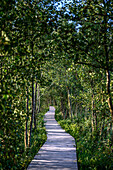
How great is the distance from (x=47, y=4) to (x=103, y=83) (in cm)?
601

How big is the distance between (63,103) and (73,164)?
79.3ft

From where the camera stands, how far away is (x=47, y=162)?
8.88 meters

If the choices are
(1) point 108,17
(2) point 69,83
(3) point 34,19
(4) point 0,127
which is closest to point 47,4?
(3) point 34,19

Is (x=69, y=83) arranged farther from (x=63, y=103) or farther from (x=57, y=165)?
(x=57, y=165)

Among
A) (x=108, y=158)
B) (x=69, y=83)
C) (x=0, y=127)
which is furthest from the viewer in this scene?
(x=69, y=83)

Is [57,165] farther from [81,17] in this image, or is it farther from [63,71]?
[63,71]

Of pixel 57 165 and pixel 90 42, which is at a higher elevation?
pixel 90 42

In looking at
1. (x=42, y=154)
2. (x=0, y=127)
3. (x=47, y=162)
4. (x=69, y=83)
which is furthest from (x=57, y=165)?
(x=69, y=83)

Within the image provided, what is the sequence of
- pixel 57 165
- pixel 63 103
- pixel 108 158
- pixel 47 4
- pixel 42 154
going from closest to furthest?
pixel 47 4 → pixel 57 165 → pixel 108 158 → pixel 42 154 → pixel 63 103

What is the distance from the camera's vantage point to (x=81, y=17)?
5.66 m

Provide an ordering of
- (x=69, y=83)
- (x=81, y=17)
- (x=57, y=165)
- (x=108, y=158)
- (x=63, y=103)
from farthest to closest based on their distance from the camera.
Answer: (x=63, y=103)
(x=69, y=83)
(x=108, y=158)
(x=57, y=165)
(x=81, y=17)

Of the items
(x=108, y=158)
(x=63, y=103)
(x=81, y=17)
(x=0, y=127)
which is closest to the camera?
(x=0, y=127)

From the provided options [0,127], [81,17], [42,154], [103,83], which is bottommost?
[42,154]

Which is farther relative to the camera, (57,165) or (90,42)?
(57,165)
